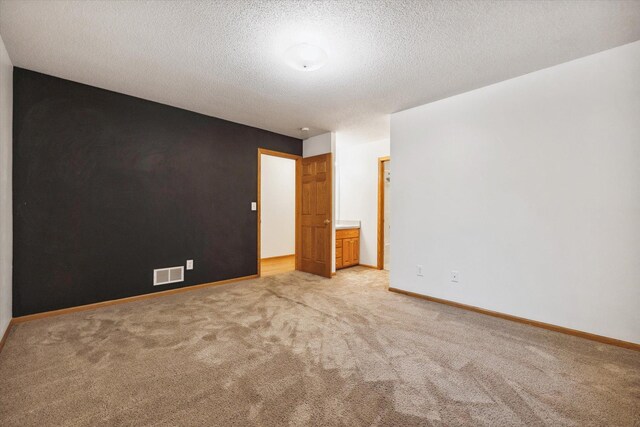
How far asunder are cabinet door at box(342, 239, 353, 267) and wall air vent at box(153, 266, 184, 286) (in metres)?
2.90

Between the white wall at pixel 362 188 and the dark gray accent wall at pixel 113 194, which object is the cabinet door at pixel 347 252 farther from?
the dark gray accent wall at pixel 113 194

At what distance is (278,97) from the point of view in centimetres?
342

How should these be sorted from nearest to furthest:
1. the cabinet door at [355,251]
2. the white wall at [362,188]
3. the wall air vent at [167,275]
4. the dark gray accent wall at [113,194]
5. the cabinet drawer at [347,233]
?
the dark gray accent wall at [113,194] → the wall air vent at [167,275] → the cabinet drawer at [347,233] → the white wall at [362,188] → the cabinet door at [355,251]

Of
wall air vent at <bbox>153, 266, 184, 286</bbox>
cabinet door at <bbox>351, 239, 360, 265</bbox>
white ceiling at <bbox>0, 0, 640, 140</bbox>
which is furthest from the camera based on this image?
cabinet door at <bbox>351, 239, 360, 265</bbox>

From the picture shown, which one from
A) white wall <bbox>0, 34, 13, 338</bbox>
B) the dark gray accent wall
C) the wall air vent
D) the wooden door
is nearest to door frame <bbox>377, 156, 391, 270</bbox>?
the wooden door

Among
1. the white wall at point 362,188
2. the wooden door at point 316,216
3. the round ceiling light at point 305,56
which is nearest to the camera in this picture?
the round ceiling light at point 305,56

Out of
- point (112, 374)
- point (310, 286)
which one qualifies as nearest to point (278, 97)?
point (310, 286)

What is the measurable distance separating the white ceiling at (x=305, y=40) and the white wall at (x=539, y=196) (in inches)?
11.1

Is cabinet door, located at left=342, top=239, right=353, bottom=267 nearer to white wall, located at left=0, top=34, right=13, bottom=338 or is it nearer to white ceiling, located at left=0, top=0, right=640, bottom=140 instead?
white ceiling, located at left=0, top=0, right=640, bottom=140

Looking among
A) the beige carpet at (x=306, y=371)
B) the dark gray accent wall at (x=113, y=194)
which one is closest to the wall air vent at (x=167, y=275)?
the dark gray accent wall at (x=113, y=194)

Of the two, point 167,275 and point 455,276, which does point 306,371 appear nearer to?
point 455,276

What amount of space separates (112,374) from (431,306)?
10.3 ft

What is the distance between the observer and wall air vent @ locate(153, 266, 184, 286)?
365cm

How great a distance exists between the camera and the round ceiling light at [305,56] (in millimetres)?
2312
